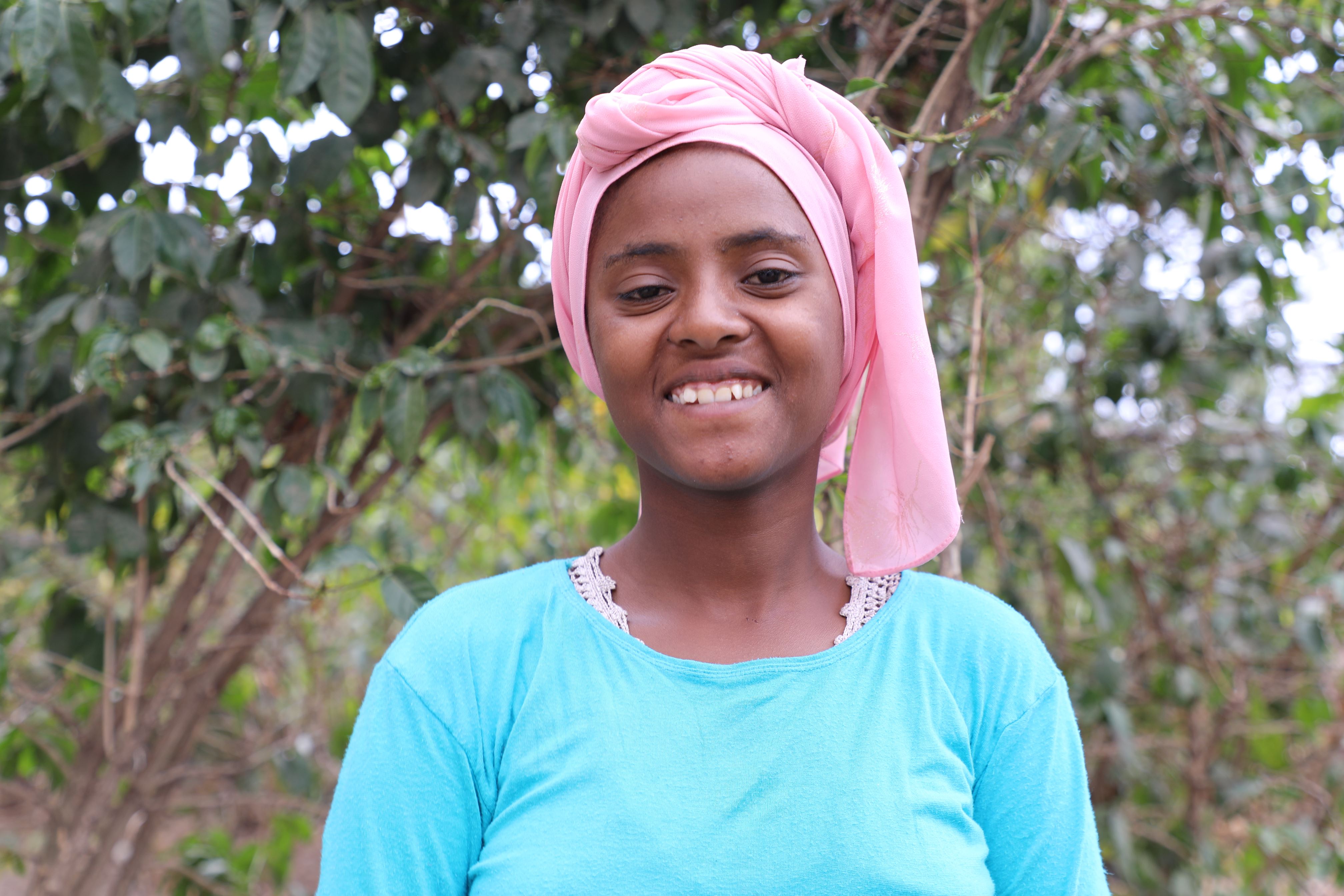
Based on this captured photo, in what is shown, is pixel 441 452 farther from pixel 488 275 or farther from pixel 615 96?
pixel 615 96

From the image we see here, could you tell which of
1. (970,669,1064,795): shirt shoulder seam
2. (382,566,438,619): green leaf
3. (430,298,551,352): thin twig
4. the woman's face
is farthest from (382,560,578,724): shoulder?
(430,298,551,352): thin twig

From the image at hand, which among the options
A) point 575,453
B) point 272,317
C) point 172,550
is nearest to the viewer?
point 272,317

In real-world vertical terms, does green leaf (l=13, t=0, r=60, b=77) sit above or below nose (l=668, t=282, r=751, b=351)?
above

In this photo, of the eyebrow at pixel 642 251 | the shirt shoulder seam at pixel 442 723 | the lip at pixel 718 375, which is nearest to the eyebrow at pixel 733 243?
the eyebrow at pixel 642 251

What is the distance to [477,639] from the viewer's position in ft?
3.69

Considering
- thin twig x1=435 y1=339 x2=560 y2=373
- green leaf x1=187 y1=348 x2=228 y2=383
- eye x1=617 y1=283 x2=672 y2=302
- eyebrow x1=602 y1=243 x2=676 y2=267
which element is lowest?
thin twig x1=435 y1=339 x2=560 y2=373

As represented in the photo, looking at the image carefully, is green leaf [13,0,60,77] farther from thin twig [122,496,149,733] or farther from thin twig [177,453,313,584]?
thin twig [122,496,149,733]

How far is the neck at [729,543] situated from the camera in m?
1.19

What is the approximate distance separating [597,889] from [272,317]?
4.52 feet

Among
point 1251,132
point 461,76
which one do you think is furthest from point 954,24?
point 461,76

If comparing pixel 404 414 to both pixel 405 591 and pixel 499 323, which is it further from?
pixel 499 323

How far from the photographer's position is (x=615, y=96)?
3.66ft

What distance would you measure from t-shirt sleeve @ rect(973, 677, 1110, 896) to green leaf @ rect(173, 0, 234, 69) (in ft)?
4.86

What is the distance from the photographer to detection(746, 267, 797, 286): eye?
3.58 ft
